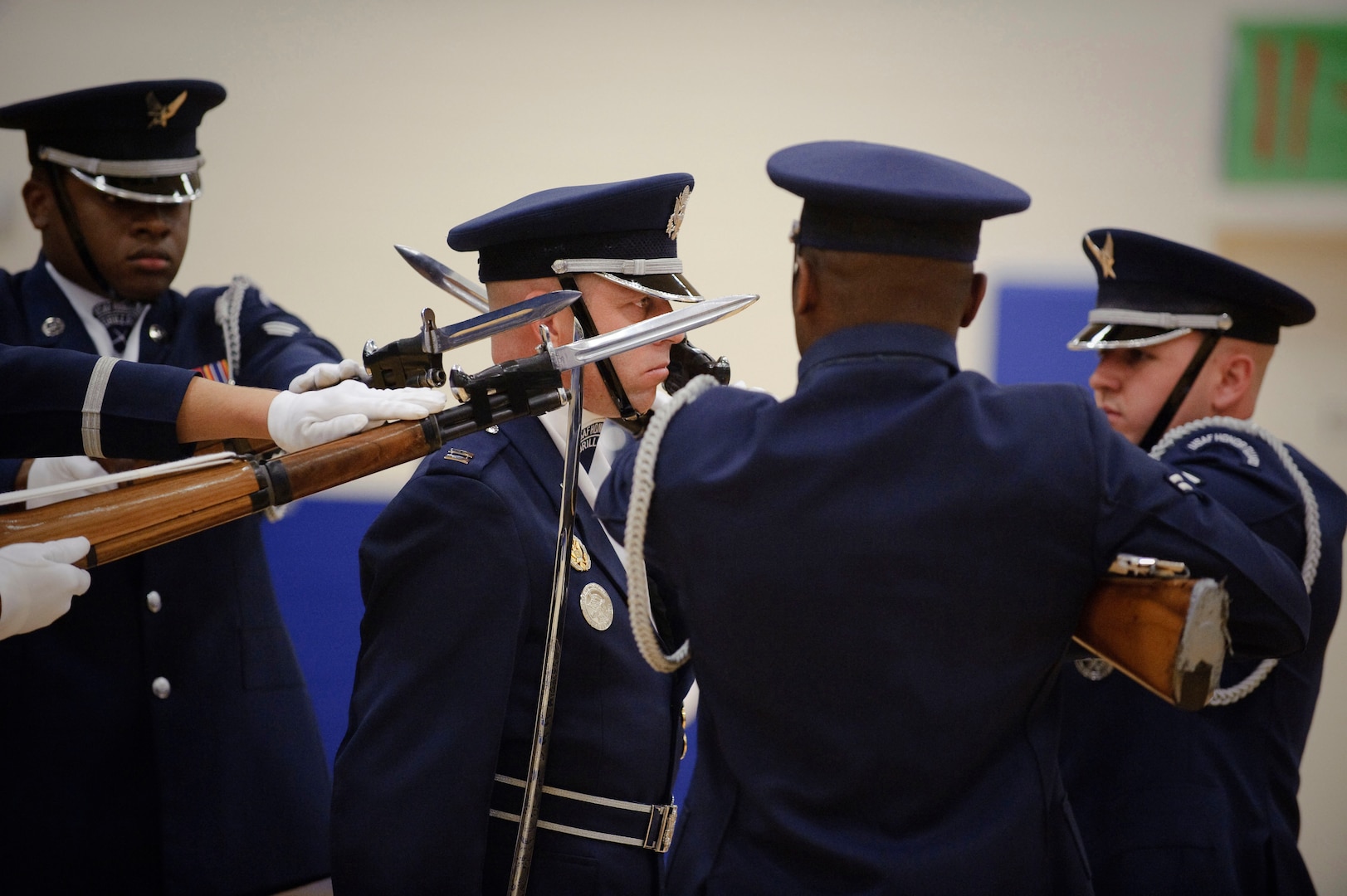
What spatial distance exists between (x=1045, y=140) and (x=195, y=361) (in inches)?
85.7

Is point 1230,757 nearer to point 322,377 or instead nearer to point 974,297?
point 974,297

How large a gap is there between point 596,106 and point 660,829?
79.3 inches

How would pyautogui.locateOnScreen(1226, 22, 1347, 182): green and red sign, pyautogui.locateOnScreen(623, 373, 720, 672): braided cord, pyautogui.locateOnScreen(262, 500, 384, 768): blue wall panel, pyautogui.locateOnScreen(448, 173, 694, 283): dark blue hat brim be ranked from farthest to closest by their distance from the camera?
pyautogui.locateOnScreen(1226, 22, 1347, 182): green and red sign, pyautogui.locateOnScreen(262, 500, 384, 768): blue wall panel, pyautogui.locateOnScreen(448, 173, 694, 283): dark blue hat brim, pyautogui.locateOnScreen(623, 373, 720, 672): braided cord

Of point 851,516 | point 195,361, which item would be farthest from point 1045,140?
point 851,516

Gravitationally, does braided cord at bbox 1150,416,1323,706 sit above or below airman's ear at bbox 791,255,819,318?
below

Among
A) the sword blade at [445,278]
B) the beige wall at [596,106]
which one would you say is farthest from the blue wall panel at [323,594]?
the sword blade at [445,278]

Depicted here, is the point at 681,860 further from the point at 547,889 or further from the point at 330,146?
the point at 330,146

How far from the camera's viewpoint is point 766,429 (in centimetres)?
100

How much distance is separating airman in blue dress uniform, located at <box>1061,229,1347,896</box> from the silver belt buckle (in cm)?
62

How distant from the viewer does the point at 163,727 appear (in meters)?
1.70

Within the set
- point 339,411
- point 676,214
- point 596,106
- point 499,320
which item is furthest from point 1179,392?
point 596,106

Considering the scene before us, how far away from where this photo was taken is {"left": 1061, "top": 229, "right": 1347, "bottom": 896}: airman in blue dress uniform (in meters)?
1.49

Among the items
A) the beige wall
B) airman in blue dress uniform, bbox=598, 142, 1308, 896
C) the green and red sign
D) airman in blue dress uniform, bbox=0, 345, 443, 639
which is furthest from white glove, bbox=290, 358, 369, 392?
the green and red sign

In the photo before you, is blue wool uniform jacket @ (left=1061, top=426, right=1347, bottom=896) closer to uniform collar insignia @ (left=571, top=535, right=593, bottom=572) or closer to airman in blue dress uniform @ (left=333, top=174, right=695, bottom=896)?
airman in blue dress uniform @ (left=333, top=174, right=695, bottom=896)
